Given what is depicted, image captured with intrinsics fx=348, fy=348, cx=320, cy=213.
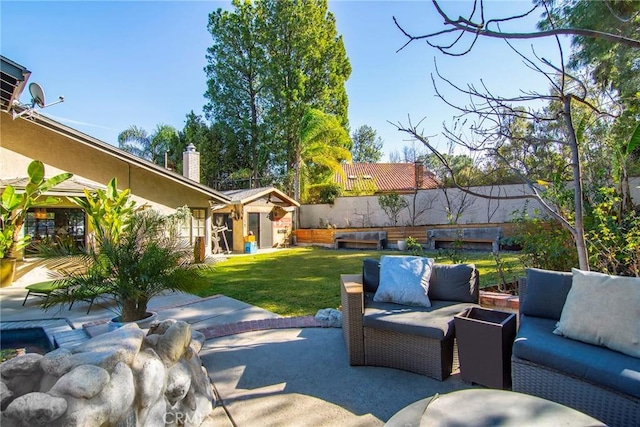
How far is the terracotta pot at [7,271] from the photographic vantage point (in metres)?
8.48

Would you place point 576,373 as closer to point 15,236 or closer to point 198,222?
point 15,236

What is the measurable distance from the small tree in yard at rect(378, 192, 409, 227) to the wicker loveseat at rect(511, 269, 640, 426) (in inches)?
510

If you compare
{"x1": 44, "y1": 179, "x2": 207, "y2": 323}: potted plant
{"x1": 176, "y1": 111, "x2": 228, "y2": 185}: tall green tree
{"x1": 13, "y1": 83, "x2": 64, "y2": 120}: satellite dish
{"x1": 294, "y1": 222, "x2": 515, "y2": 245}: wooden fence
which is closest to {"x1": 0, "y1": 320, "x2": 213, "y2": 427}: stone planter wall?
{"x1": 44, "y1": 179, "x2": 207, "y2": 323}: potted plant

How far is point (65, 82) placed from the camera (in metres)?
11.6

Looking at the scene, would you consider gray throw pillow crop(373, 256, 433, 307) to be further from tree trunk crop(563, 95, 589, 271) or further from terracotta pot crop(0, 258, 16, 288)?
terracotta pot crop(0, 258, 16, 288)

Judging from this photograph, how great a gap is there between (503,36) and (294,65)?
76.2ft

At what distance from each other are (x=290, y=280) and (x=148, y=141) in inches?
1032

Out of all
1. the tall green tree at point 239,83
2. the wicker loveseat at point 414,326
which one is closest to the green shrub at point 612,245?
the wicker loveseat at point 414,326

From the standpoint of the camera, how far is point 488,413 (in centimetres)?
173

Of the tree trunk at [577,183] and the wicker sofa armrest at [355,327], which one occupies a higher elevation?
the tree trunk at [577,183]

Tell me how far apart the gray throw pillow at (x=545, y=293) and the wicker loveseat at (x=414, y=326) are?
638 millimetres

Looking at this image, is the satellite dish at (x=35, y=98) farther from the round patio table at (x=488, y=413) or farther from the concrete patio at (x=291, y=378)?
the round patio table at (x=488, y=413)

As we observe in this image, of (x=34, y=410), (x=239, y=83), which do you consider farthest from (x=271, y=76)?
(x=34, y=410)

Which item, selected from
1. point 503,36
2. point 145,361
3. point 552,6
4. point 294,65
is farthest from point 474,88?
point 294,65
